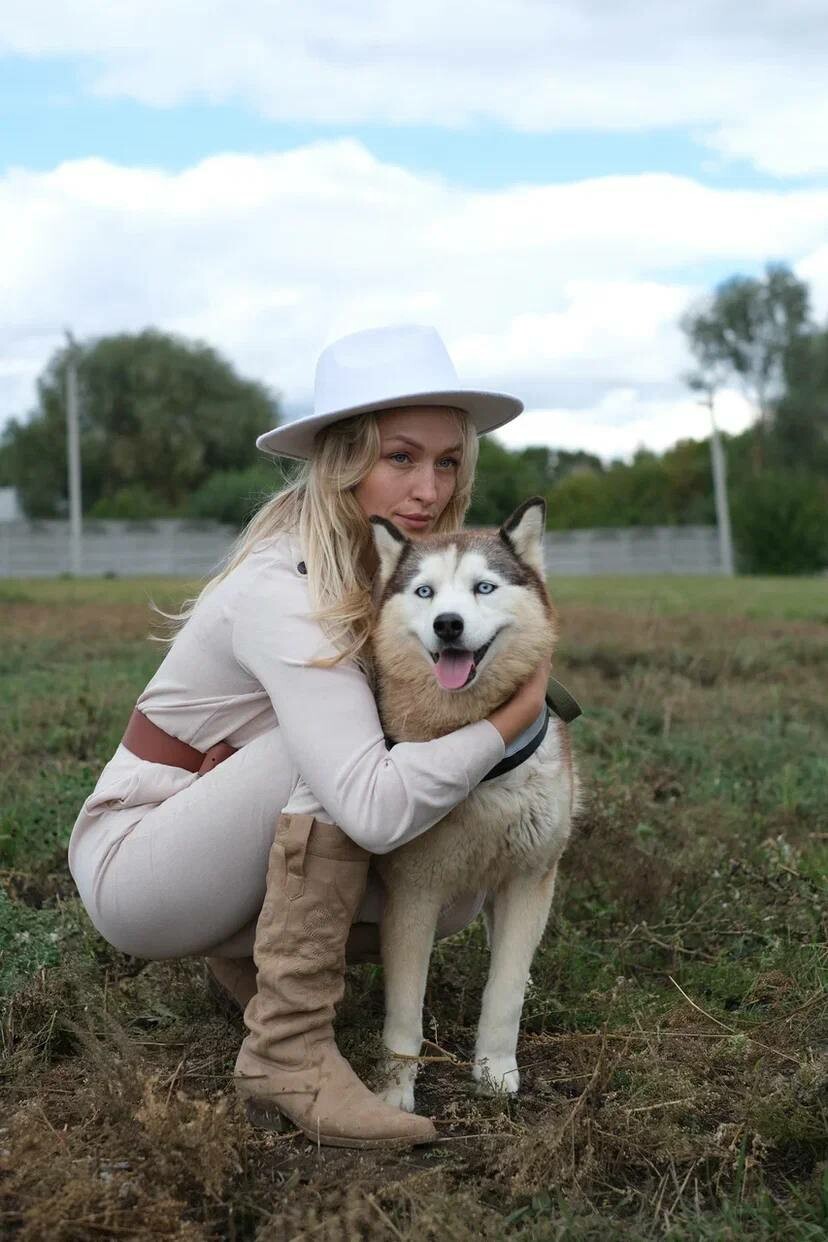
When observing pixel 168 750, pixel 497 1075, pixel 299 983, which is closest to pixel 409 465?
pixel 168 750

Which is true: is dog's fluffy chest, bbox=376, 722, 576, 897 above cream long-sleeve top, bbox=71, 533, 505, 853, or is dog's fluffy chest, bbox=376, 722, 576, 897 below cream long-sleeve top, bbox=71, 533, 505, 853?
below

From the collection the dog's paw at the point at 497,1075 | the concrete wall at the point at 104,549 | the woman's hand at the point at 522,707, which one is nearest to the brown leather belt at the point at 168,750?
the woman's hand at the point at 522,707

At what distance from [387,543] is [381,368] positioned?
0.46 metres

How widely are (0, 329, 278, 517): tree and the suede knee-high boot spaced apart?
46908mm

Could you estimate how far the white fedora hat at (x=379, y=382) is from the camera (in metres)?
3.11

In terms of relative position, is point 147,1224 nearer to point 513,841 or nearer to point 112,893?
point 112,893

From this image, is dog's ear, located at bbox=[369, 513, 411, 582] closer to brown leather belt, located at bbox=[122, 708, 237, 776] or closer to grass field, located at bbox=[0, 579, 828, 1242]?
brown leather belt, located at bbox=[122, 708, 237, 776]

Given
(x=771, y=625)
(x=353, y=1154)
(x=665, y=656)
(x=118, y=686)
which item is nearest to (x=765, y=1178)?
(x=353, y=1154)

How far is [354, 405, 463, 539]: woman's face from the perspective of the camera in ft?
10.5

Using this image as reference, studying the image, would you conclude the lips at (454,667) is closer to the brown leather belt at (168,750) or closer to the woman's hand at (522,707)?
the woman's hand at (522,707)

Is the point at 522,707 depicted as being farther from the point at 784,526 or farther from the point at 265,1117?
the point at 784,526

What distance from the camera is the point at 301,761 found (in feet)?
8.87

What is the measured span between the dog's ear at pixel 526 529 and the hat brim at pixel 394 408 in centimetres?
36

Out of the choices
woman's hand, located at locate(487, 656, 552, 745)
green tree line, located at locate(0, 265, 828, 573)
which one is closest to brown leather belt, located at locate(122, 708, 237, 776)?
woman's hand, located at locate(487, 656, 552, 745)
